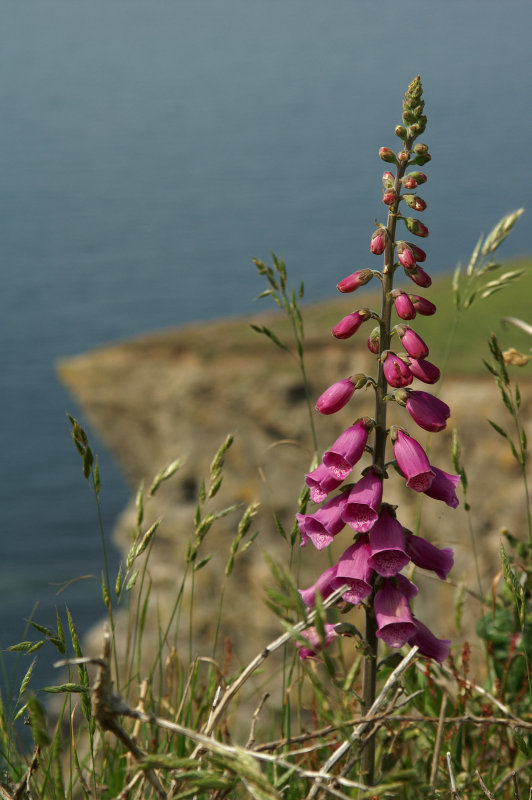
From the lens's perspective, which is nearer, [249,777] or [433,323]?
[249,777]

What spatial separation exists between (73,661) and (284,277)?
1.78 meters

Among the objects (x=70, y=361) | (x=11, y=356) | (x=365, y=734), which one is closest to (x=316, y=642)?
(x=365, y=734)

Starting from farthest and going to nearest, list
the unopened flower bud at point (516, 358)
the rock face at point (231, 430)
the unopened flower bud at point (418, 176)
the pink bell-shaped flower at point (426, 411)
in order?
the rock face at point (231, 430) → the unopened flower bud at point (516, 358) → the unopened flower bud at point (418, 176) → the pink bell-shaped flower at point (426, 411)

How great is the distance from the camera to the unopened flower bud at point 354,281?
2.25 metres

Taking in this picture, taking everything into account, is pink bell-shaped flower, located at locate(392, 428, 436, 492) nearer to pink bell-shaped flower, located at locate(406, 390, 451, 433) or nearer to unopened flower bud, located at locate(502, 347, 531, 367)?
pink bell-shaped flower, located at locate(406, 390, 451, 433)

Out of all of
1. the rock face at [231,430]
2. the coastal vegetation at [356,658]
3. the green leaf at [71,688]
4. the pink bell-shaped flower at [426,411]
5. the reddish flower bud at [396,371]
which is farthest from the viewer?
the rock face at [231,430]

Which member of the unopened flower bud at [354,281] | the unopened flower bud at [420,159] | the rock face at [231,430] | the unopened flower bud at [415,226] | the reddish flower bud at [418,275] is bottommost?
the rock face at [231,430]

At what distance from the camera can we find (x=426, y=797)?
6.90 ft

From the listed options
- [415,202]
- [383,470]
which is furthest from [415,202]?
[383,470]

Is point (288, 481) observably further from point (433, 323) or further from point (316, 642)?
point (316, 642)

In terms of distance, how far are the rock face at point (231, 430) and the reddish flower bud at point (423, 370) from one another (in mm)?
9801

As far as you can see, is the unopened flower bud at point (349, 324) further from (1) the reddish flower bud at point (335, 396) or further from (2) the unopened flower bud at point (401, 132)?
(2) the unopened flower bud at point (401, 132)

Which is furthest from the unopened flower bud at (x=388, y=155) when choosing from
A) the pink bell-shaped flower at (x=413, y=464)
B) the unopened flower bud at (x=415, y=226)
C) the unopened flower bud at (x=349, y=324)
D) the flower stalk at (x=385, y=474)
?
the pink bell-shaped flower at (x=413, y=464)

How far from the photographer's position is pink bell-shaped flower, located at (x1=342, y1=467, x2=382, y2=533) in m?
2.06
